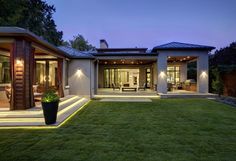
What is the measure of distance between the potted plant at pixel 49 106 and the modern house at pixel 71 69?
7.95 ft

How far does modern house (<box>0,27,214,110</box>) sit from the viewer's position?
8.85m

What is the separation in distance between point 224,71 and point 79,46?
36.4 meters

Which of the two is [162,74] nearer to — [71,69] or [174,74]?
[71,69]

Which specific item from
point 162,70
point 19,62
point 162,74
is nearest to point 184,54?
point 162,70

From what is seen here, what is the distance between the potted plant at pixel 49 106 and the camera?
6.93 meters

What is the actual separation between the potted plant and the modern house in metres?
2.42

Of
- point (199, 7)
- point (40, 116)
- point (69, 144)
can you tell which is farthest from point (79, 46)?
point (69, 144)

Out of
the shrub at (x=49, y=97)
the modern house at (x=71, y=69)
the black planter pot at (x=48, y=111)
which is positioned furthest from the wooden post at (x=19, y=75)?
the black planter pot at (x=48, y=111)

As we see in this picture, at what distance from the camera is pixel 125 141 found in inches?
207

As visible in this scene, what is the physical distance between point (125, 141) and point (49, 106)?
302cm

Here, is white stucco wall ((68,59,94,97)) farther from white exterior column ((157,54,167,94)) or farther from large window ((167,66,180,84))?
large window ((167,66,180,84))

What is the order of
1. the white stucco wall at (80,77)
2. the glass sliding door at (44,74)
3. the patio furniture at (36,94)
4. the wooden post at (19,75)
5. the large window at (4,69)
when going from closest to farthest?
the wooden post at (19,75)
the patio furniture at (36,94)
the large window at (4,69)
the white stucco wall at (80,77)
the glass sliding door at (44,74)

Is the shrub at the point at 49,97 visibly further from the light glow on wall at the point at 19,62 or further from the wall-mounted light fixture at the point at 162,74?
the wall-mounted light fixture at the point at 162,74

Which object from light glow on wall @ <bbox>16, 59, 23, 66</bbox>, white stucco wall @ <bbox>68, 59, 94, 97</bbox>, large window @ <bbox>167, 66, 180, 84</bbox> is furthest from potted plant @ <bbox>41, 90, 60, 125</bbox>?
large window @ <bbox>167, 66, 180, 84</bbox>
